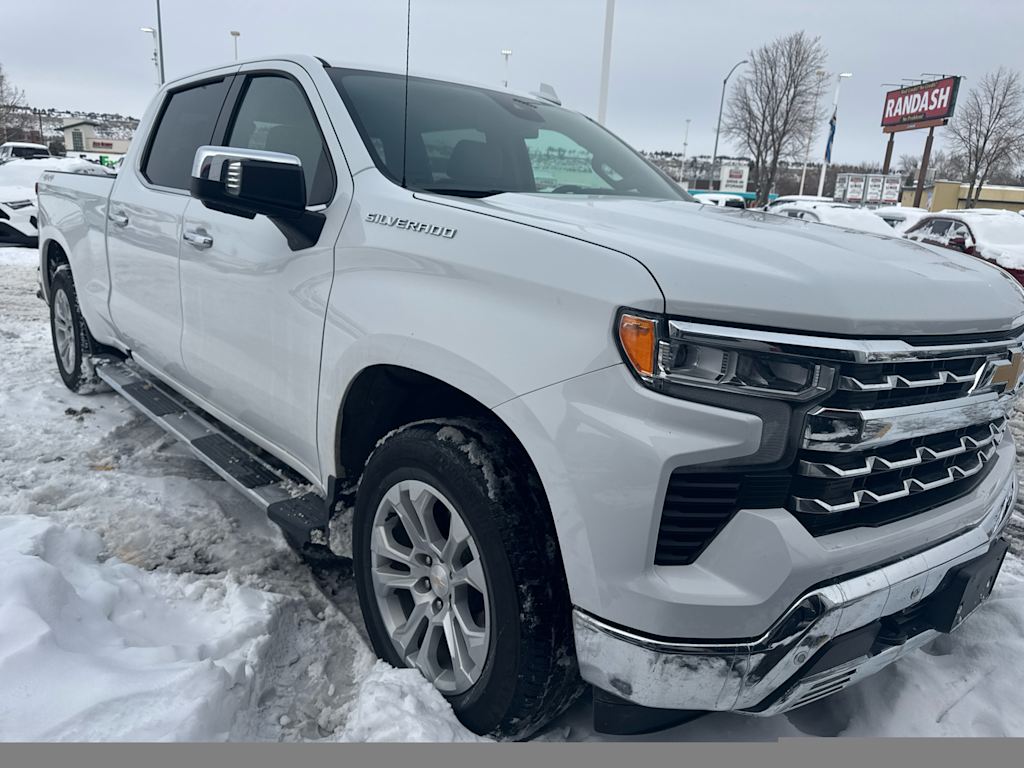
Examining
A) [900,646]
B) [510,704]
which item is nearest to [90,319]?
[510,704]

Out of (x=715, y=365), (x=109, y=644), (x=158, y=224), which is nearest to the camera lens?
(x=715, y=365)

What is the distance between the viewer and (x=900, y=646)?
190 centimetres

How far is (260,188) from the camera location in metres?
2.28

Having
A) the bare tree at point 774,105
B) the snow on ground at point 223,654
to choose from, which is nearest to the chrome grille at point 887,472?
the snow on ground at point 223,654

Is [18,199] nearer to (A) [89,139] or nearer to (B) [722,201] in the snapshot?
(B) [722,201]

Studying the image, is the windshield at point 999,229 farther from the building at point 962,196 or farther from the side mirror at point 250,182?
the building at point 962,196

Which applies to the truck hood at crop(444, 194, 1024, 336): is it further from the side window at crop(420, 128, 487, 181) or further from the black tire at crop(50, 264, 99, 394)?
the black tire at crop(50, 264, 99, 394)

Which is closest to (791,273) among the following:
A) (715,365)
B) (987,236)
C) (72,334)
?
(715,365)

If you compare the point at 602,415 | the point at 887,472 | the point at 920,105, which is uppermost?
the point at 920,105

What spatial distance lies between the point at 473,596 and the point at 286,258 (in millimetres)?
1305

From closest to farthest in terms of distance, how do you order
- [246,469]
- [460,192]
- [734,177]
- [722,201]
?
[460,192]
[246,469]
[722,201]
[734,177]

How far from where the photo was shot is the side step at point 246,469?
8.46 feet

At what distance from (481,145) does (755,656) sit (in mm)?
2016

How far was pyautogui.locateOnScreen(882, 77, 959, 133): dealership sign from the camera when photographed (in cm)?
3676
